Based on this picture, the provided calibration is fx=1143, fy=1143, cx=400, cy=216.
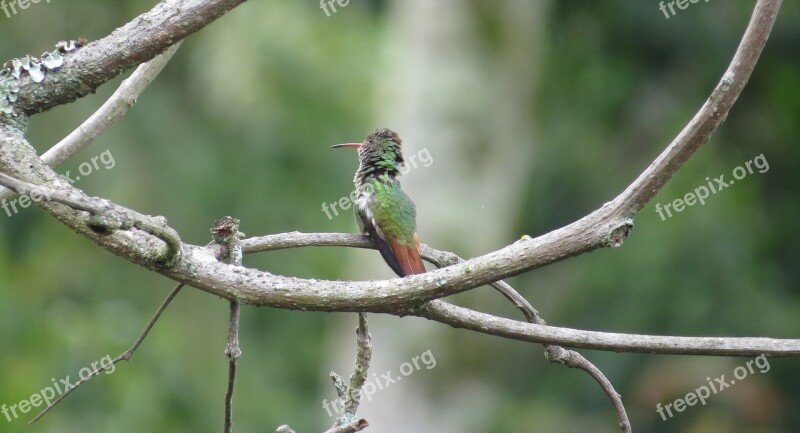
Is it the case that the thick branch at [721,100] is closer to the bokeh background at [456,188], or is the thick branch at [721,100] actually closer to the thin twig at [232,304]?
the thin twig at [232,304]

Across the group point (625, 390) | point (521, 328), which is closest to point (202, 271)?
point (521, 328)

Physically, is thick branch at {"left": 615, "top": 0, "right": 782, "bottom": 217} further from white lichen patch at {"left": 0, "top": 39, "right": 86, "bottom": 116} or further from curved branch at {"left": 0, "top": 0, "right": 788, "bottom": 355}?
white lichen patch at {"left": 0, "top": 39, "right": 86, "bottom": 116}

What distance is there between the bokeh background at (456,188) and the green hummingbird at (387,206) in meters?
3.72

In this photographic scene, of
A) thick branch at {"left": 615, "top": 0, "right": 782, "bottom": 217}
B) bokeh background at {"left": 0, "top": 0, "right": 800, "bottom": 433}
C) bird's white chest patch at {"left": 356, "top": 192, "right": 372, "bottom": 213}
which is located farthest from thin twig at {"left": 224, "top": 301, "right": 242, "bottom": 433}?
bokeh background at {"left": 0, "top": 0, "right": 800, "bottom": 433}

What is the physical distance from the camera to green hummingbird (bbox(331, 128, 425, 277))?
171 inches

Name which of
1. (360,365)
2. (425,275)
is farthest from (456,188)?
(425,275)

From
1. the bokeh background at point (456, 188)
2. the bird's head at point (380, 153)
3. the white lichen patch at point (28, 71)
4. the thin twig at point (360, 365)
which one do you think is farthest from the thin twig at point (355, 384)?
the bokeh background at point (456, 188)

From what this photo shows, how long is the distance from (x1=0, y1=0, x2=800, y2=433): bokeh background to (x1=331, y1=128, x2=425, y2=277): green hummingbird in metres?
3.72

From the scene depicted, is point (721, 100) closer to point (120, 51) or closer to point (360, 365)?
point (360, 365)

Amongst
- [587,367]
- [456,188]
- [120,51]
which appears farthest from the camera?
[456,188]

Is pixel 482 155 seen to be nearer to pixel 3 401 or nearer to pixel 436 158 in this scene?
pixel 436 158

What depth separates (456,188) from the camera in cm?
1079

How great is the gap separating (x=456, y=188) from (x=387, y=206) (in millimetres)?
6320

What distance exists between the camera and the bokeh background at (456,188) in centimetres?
1069
